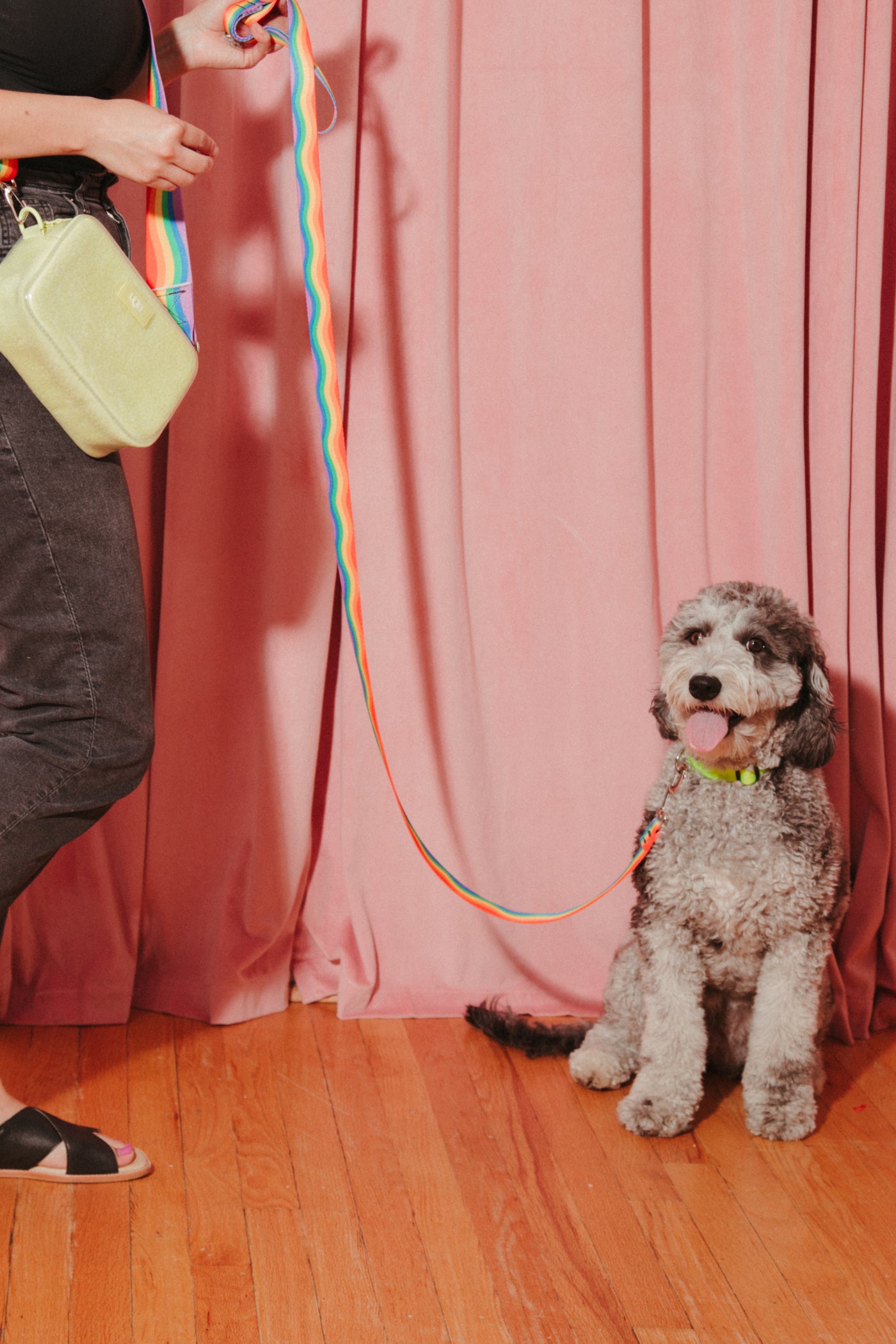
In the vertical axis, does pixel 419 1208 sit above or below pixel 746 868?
below

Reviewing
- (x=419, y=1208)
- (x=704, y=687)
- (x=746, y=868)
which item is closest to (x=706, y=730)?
(x=704, y=687)

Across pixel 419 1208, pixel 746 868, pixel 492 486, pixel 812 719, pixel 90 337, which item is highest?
pixel 90 337

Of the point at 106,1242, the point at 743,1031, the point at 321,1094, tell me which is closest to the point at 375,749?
the point at 321,1094

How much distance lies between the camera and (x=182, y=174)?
49.6 inches

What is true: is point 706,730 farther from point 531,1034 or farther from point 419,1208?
point 419,1208

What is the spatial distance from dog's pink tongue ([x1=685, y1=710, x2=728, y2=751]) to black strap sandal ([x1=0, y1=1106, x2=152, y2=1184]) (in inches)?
37.8

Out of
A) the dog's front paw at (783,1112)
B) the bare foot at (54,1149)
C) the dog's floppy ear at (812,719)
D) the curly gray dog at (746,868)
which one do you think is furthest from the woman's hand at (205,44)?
the dog's front paw at (783,1112)

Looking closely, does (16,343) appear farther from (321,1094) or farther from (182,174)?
(321,1094)

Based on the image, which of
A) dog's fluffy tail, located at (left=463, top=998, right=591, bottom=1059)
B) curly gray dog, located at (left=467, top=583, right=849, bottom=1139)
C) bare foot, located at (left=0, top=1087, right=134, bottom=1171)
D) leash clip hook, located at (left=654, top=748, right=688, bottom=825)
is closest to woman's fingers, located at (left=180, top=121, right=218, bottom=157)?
curly gray dog, located at (left=467, top=583, right=849, bottom=1139)

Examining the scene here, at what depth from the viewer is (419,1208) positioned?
152 cm

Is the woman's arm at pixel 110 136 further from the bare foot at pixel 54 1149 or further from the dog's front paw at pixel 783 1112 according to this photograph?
the dog's front paw at pixel 783 1112

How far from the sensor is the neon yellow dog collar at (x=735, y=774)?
1.73 meters

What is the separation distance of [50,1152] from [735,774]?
1086 millimetres

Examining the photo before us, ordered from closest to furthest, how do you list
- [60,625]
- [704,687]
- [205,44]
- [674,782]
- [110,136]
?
[110,136], [60,625], [205,44], [704,687], [674,782]
